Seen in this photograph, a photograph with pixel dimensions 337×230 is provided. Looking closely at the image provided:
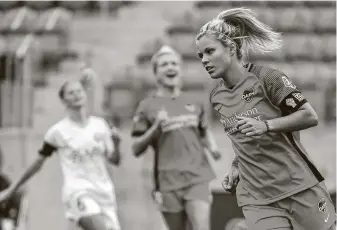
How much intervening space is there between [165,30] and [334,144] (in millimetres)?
3339

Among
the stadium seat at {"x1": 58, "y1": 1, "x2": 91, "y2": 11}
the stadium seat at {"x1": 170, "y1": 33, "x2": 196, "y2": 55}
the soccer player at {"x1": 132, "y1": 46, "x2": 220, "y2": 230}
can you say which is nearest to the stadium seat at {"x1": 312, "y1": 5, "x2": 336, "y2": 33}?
the stadium seat at {"x1": 170, "y1": 33, "x2": 196, "y2": 55}

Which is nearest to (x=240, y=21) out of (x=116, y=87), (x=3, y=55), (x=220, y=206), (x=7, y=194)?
(x=7, y=194)

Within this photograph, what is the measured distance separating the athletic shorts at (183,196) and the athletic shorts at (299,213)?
2.03 metres

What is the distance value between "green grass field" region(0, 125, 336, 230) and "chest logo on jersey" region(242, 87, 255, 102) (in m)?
5.34

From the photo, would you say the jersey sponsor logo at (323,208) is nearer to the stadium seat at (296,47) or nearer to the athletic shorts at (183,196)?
the athletic shorts at (183,196)

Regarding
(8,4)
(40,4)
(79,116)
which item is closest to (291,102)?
(79,116)

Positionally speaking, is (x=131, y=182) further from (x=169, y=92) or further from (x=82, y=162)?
(x=82, y=162)

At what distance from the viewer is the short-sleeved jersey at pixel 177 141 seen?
20.1 ft

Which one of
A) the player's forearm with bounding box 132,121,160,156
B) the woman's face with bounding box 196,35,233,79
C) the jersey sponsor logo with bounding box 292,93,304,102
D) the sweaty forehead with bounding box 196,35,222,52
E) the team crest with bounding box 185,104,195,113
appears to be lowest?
the player's forearm with bounding box 132,121,160,156

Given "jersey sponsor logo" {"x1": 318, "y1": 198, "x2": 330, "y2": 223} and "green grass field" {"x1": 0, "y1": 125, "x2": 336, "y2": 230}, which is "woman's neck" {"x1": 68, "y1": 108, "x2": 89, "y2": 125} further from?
"green grass field" {"x1": 0, "y1": 125, "x2": 336, "y2": 230}

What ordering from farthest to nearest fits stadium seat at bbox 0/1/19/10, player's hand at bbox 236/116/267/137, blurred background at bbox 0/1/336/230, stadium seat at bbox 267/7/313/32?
1. stadium seat at bbox 0/1/19/10
2. stadium seat at bbox 267/7/313/32
3. blurred background at bbox 0/1/336/230
4. player's hand at bbox 236/116/267/137

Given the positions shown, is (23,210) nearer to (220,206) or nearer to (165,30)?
(220,206)

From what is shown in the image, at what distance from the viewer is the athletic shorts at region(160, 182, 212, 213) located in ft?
19.8

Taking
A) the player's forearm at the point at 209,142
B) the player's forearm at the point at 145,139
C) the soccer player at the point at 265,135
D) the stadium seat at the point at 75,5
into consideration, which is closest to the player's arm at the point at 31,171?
the player's forearm at the point at 145,139
